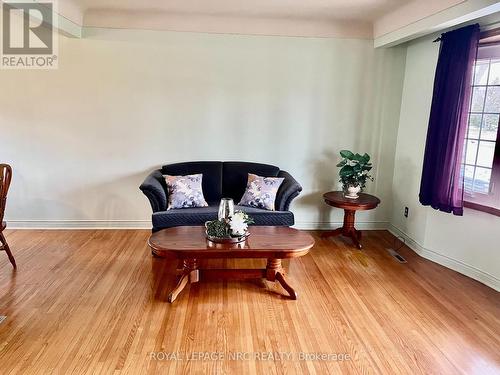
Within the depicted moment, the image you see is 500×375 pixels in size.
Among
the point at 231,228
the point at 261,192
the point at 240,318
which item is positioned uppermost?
the point at 261,192

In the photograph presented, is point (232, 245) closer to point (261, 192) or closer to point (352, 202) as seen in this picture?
point (261, 192)

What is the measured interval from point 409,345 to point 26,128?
443cm

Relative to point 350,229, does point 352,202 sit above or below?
above

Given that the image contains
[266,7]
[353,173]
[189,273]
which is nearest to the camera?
[189,273]

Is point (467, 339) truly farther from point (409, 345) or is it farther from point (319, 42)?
point (319, 42)

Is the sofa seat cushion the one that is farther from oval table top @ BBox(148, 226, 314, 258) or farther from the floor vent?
the floor vent

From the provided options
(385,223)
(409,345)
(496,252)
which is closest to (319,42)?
(385,223)

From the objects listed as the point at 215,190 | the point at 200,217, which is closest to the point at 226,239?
the point at 200,217

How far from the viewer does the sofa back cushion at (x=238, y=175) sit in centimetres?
420

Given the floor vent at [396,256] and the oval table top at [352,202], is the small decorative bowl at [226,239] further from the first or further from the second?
the floor vent at [396,256]

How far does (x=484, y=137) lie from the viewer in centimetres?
325

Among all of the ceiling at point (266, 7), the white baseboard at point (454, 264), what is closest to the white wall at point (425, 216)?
the white baseboard at point (454, 264)

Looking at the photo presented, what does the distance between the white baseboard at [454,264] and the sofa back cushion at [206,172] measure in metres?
2.26

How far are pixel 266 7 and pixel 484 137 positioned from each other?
8.05 feet
